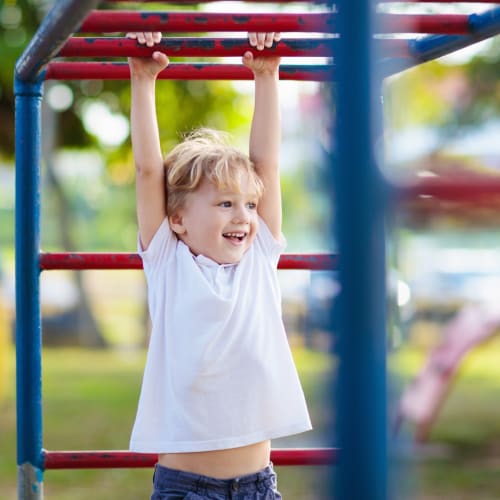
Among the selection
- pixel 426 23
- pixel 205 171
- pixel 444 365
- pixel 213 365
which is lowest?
pixel 444 365

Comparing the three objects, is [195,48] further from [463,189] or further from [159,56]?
[463,189]

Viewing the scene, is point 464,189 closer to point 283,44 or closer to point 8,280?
point 283,44

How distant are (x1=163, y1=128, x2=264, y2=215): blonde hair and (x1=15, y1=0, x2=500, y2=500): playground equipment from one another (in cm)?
17

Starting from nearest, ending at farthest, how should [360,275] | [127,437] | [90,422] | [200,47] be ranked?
[360,275]
[200,47]
[127,437]
[90,422]

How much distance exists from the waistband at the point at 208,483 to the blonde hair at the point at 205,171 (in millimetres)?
433

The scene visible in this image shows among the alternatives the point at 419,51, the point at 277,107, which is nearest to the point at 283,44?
the point at 277,107

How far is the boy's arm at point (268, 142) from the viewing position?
166cm

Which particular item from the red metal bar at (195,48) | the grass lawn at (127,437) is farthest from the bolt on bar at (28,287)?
the grass lawn at (127,437)

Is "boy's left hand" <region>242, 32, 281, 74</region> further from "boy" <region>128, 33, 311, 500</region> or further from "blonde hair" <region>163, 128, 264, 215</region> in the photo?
"blonde hair" <region>163, 128, 264, 215</region>

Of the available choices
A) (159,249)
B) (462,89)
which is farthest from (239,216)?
(462,89)

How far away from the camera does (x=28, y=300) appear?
5.93 ft

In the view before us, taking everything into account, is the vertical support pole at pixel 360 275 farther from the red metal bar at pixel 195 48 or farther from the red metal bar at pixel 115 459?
the red metal bar at pixel 115 459

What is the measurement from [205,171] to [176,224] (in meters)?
0.10

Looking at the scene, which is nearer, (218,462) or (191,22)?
(191,22)
